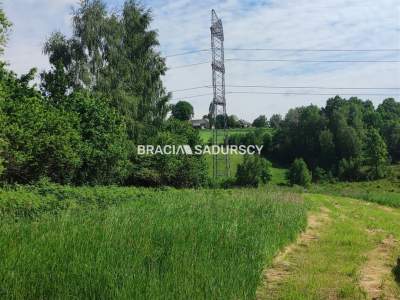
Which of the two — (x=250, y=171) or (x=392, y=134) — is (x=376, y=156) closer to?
(x=392, y=134)

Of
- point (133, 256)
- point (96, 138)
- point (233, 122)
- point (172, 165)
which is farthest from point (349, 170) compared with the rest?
point (133, 256)

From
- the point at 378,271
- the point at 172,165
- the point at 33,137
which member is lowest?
→ the point at 378,271

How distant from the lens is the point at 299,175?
69.5 m

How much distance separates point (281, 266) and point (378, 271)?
176 cm

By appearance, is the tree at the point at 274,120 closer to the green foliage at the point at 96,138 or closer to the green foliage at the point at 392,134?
the green foliage at the point at 392,134

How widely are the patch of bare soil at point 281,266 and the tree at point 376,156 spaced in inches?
2502

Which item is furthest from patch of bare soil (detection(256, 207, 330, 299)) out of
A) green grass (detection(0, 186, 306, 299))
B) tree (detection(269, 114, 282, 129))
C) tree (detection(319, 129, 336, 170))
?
tree (detection(269, 114, 282, 129))

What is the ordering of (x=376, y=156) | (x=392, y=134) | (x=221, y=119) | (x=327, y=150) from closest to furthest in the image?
(x=221, y=119) → (x=376, y=156) → (x=327, y=150) → (x=392, y=134)

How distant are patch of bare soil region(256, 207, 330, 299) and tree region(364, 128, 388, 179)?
63540 mm

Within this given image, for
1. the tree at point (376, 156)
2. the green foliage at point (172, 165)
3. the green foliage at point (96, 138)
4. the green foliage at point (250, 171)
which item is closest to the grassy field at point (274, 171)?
the green foliage at point (250, 171)

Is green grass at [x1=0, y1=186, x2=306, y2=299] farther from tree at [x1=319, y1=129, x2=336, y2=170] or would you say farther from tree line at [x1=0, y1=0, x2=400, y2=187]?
tree at [x1=319, y1=129, x2=336, y2=170]

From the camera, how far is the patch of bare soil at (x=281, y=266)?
7.18 m

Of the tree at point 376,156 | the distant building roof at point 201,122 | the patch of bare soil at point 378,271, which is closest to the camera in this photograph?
the patch of bare soil at point 378,271

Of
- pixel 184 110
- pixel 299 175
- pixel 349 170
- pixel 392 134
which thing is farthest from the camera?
pixel 184 110
